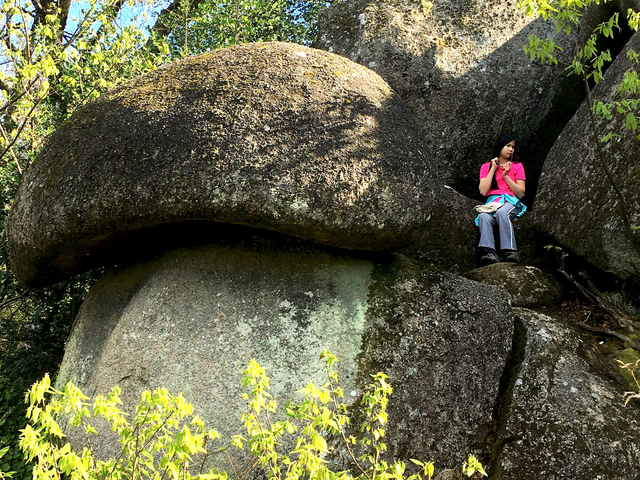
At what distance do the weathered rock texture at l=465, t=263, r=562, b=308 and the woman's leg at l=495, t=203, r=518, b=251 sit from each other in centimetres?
26

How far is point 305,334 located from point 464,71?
142 inches

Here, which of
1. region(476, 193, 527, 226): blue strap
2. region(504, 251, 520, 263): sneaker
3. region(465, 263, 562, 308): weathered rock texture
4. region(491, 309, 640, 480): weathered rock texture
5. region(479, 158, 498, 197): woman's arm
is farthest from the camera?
region(479, 158, 498, 197): woman's arm

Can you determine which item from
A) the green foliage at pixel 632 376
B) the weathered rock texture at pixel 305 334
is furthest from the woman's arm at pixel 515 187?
the green foliage at pixel 632 376

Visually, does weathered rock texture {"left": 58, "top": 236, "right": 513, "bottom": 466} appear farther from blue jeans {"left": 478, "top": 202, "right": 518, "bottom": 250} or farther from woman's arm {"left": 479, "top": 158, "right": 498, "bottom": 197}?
woman's arm {"left": 479, "top": 158, "right": 498, "bottom": 197}

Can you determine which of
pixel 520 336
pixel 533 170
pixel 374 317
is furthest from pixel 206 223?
pixel 533 170

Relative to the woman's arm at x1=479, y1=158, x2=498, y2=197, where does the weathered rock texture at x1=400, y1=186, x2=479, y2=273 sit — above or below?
below

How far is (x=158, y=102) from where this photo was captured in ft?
13.1

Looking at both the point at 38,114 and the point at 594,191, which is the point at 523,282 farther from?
the point at 38,114

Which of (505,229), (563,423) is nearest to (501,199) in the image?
(505,229)

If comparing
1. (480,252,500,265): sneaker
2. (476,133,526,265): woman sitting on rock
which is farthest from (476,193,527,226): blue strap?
(480,252,500,265): sneaker

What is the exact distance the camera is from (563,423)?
353 cm

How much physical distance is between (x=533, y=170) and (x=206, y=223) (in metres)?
3.67

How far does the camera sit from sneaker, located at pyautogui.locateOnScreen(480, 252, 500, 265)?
503 centimetres

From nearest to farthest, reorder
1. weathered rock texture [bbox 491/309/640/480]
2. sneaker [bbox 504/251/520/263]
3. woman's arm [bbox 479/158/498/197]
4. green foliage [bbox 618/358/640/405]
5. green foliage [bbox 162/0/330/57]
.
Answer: weathered rock texture [bbox 491/309/640/480], green foliage [bbox 618/358/640/405], sneaker [bbox 504/251/520/263], woman's arm [bbox 479/158/498/197], green foliage [bbox 162/0/330/57]
